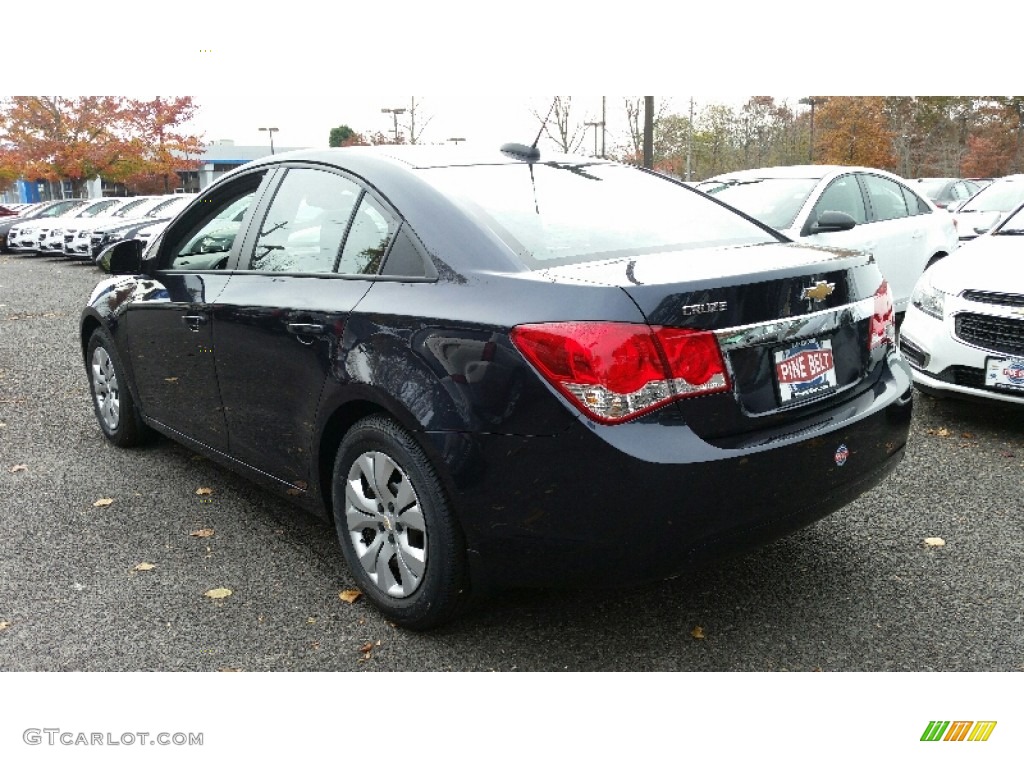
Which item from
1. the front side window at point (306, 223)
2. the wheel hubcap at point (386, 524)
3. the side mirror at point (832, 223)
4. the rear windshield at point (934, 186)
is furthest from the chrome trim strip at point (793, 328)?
the rear windshield at point (934, 186)

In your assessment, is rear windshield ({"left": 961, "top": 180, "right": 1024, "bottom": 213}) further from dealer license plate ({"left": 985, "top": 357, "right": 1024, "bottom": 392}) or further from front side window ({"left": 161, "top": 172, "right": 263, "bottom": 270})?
front side window ({"left": 161, "top": 172, "right": 263, "bottom": 270})

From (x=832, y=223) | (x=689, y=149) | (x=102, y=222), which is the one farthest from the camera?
(x=689, y=149)

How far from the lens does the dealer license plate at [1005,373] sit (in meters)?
4.86

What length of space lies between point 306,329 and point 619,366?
1.30m

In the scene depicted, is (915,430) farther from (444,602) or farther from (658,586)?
(444,602)

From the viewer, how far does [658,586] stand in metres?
3.34

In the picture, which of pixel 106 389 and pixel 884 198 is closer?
pixel 106 389

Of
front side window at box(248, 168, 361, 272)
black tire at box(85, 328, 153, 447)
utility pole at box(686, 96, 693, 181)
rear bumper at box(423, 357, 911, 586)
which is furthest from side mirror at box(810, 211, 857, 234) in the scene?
utility pole at box(686, 96, 693, 181)

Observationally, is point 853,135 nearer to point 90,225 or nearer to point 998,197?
point 998,197

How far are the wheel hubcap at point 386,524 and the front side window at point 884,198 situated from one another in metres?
6.33

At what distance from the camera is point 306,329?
3225 millimetres

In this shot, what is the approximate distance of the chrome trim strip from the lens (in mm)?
2547

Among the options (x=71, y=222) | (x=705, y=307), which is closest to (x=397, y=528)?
(x=705, y=307)

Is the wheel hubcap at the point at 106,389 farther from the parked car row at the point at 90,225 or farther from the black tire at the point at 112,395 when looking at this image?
the parked car row at the point at 90,225
